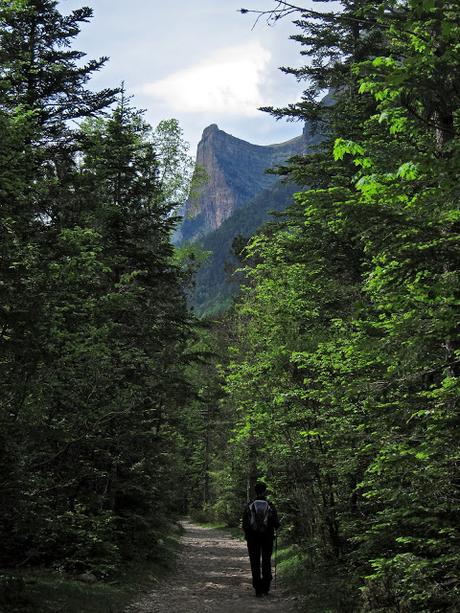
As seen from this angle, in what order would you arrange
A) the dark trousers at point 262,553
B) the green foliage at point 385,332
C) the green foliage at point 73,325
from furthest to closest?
the dark trousers at point 262,553
the green foliage at point 73,325
the green foliage at point 385,332

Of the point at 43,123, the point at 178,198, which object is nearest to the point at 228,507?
the point at 178,198

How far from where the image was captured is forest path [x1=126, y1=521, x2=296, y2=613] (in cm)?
941

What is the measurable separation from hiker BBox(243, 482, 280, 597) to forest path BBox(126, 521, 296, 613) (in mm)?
327

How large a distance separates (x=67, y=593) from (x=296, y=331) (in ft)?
24.4

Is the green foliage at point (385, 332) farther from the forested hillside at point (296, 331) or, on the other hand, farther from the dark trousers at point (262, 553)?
the dark trousers at point (262, 553)

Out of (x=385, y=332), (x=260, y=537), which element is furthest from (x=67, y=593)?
(x=385, y=332)

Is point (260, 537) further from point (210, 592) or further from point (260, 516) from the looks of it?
point (210, 592)

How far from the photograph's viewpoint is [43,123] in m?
14.0

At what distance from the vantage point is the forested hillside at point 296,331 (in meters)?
5.27

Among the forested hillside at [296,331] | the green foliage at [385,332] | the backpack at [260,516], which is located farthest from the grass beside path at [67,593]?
the green foliage at [385,332]

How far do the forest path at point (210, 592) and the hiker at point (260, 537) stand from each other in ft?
1.07

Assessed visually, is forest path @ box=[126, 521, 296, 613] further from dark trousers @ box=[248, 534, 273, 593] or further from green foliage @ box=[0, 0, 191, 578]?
green foliage @ box=[0, 0, 191, 578]

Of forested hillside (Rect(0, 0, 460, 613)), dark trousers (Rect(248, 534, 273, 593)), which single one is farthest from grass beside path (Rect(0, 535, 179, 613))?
dark trousers (Rect(248, 534, 273, 593))

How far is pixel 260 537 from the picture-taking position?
10.6m
